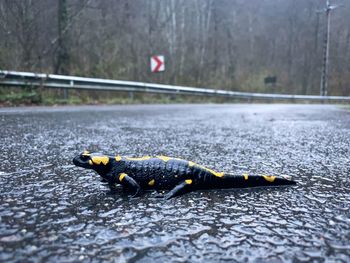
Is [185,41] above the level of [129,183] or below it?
above

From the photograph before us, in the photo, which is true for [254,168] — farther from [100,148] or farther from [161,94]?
[161,94]

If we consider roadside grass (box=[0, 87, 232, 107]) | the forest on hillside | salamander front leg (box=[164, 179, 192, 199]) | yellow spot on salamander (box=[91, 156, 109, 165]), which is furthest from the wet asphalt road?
the forest on hillside

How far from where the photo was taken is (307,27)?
33781 mm

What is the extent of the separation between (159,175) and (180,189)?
16 centimetres

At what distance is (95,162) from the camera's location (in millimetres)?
1989

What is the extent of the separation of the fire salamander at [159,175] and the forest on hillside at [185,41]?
10.2 m

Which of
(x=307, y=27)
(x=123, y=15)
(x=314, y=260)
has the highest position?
(x=307, y=27)

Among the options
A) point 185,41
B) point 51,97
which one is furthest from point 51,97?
point 185,41

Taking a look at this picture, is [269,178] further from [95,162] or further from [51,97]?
[51,97]

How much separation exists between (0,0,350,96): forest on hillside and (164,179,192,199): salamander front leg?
34.3ft

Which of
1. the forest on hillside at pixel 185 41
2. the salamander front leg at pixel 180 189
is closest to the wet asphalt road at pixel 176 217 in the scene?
the salamander front leg at pixel 180 189

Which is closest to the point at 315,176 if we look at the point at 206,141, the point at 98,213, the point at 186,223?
the point at 186,223

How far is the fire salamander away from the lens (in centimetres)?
200

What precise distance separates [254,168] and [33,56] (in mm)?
12470
